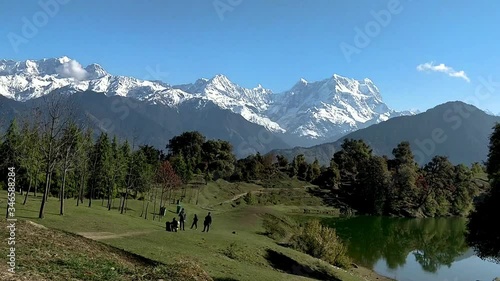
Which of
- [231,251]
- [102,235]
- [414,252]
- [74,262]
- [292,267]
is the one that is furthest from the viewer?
[414,252]

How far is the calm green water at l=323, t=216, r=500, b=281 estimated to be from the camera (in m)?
71.4

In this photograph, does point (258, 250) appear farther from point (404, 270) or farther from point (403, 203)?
point (403, 203)

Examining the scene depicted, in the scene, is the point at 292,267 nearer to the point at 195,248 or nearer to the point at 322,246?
the point at 195,248

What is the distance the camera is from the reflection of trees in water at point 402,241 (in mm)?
80562

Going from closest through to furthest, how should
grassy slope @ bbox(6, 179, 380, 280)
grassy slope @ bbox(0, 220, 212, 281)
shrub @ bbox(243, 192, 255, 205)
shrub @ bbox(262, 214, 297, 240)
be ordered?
1. grassy slope @ bbox(0, 220, 212, 281)
2. grassy slope @ bbox(6, 179, 380, 280)
3. shrub @ bbox(262, 214, 297, 240)
4. shrub @ bbox(243, 192, 255, 205)

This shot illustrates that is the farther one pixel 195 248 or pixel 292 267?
pixel 292 267

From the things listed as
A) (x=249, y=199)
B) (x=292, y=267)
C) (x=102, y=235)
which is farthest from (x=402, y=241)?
(x=102, y=235)

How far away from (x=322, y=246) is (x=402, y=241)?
53.4m

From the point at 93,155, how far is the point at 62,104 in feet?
117

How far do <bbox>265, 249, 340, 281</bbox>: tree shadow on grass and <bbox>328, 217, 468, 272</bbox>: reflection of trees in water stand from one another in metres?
27.3

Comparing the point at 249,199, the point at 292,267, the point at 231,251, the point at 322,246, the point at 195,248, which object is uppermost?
the point at 249,199

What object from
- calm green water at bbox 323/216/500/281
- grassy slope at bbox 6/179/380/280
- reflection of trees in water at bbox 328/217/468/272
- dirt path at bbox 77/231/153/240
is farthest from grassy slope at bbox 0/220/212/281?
reflection of trees in water at bbox 328/217/468/272

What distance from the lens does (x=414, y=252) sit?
296 feet

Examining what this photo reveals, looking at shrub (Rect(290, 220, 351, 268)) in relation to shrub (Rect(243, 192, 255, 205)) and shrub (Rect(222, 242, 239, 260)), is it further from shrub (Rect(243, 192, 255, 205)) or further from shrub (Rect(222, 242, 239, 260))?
shrub (Rect(243, 192, 255, 205))
